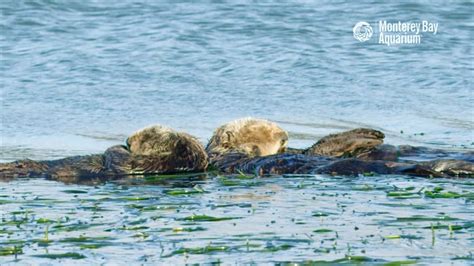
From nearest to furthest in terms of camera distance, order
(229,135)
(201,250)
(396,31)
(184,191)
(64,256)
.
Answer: (64,256) → (201,250) → (184,191) → (229,135) → (396,31)

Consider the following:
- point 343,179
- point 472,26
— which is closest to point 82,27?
point 472,26

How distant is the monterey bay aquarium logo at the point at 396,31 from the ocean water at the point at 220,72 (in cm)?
20

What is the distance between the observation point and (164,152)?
938cm

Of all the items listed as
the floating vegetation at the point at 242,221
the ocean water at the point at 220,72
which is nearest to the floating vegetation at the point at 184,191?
the floating vegetation at the point at 242,221

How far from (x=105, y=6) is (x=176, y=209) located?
48.1 ft

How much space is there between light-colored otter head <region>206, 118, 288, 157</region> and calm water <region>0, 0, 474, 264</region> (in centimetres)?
120

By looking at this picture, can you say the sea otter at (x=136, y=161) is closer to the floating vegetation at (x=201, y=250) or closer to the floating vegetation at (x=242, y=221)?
the floating vegetation at (x=242, y=221)

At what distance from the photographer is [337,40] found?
19234 millimetres

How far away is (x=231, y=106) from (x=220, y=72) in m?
2.44

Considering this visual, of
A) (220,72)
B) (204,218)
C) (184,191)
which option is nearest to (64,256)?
(204,218)

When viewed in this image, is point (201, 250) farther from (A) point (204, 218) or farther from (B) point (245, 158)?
(B) point (245, 158)

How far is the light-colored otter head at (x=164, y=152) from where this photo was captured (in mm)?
9320

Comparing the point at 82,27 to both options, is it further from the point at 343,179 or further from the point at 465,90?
the point at 343,179

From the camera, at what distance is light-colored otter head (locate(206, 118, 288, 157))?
9.99 metres
